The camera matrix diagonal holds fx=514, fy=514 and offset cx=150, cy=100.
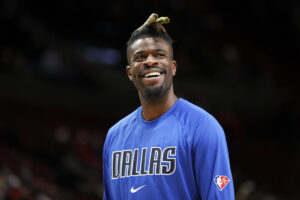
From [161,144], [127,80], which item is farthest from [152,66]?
[127,80]

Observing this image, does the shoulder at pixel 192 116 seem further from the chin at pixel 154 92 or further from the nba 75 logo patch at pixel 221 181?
the nba 75 logo patch at pixel 221 181

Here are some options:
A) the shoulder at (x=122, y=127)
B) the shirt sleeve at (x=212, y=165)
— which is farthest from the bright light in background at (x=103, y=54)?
the shirt sleeve at (x=212, y=165)

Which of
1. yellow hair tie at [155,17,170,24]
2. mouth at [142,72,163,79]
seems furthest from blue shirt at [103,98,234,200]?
yellow hair tie at [155,17,170,24]

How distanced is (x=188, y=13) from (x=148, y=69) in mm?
11111

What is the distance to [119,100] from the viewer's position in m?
12.6

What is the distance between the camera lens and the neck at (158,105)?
2.95 meters

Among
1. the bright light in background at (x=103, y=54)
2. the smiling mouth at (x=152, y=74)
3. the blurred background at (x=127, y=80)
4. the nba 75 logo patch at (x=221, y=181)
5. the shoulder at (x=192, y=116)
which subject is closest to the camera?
the nba 75 logo patch at (x=221, y=181)

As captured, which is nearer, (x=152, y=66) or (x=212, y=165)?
(x=212, y=165)

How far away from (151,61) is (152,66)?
0.09ft

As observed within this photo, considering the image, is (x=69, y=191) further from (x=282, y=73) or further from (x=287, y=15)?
(x=287, y=15)

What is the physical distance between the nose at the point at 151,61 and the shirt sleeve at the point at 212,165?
17.9 inches

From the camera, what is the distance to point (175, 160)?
8.89 ft

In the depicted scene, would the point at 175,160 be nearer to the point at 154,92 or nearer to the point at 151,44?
the point at 154,92

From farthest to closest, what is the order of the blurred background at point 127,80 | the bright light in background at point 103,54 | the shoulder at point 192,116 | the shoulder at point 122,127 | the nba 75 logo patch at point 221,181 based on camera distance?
the bright light in background at point 103,54 → the blurred background at point 127,80 → the shoulder at point 122,127 → the shoulder at point 192,116 → the nba 75 logo patch at point 221,181
